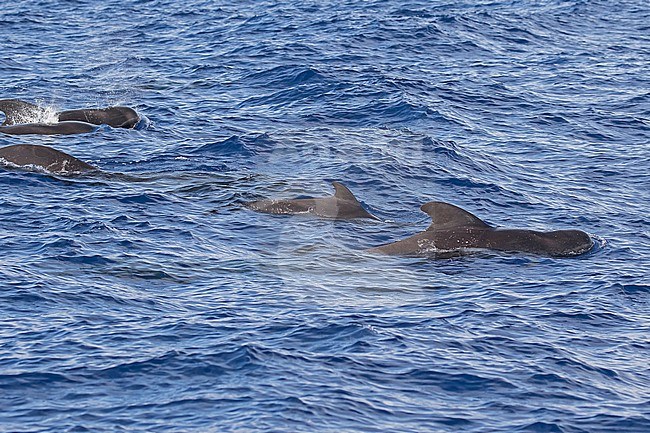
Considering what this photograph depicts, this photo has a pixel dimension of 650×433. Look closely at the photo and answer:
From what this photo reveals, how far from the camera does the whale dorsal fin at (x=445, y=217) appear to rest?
65.0 feet

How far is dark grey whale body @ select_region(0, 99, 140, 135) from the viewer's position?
26967 mm

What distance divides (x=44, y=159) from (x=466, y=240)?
30.5ft

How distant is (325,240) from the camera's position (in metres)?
20.2

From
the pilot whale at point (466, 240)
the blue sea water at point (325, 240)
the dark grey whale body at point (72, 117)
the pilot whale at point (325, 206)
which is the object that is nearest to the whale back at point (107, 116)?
the dark grey whale body at point (72, 117)

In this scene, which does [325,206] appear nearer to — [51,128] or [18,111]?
[51,128]

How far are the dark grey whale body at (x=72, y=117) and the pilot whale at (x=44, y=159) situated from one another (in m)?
3.17

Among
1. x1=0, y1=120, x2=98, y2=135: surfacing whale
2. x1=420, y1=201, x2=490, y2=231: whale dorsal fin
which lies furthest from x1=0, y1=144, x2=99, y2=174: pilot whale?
x1=420, y1=201, x2=490, y2=231: whale dorsal fin

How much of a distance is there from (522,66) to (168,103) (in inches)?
457

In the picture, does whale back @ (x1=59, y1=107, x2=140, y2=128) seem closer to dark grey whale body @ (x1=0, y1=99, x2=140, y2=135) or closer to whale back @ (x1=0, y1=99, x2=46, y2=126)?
dark grey whale body @ (x1=0, y1=99, x2=140, y2=135)

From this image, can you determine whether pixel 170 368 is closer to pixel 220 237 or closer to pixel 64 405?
pixel 64 405

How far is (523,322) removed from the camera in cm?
1680

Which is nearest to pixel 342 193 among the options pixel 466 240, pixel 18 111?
pixel 466 240

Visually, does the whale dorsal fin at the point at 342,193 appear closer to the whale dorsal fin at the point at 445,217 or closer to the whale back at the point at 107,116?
the whale dorsal fin at the point at 445,217

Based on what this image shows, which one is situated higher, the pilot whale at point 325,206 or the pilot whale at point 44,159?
the pilot whale at point 44,159
